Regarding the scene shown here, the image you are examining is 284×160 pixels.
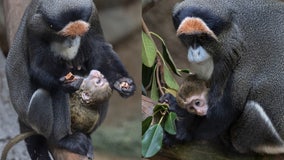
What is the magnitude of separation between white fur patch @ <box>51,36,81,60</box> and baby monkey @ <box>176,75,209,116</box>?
35 cm

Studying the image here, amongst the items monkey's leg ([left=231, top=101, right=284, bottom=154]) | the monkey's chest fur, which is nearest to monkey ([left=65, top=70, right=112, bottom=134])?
the monkey's chest fur

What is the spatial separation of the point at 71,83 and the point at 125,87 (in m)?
0.14

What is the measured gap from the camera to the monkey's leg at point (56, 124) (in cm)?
163

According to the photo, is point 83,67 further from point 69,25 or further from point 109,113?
point 109,113

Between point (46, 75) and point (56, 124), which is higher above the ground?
point (46, 75)

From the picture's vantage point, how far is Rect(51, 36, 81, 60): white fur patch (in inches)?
59.5

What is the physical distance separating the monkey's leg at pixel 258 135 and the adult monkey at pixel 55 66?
17.8 inches

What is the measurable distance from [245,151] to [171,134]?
0.80 feet

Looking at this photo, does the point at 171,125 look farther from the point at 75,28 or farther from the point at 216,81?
the point at 75,28

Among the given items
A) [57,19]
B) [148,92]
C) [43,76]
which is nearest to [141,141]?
[148,92]

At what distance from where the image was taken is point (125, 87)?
5.00ft

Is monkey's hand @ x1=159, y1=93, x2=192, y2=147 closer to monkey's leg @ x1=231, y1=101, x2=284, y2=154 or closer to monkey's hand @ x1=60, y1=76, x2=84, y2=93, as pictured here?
monkey's leg @ x1=231, y1=101, x2=284, y2=154

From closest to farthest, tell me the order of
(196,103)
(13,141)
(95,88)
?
(95,88), (196,103), (13,141)

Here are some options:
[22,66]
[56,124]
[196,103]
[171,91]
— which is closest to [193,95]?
[196,103]
